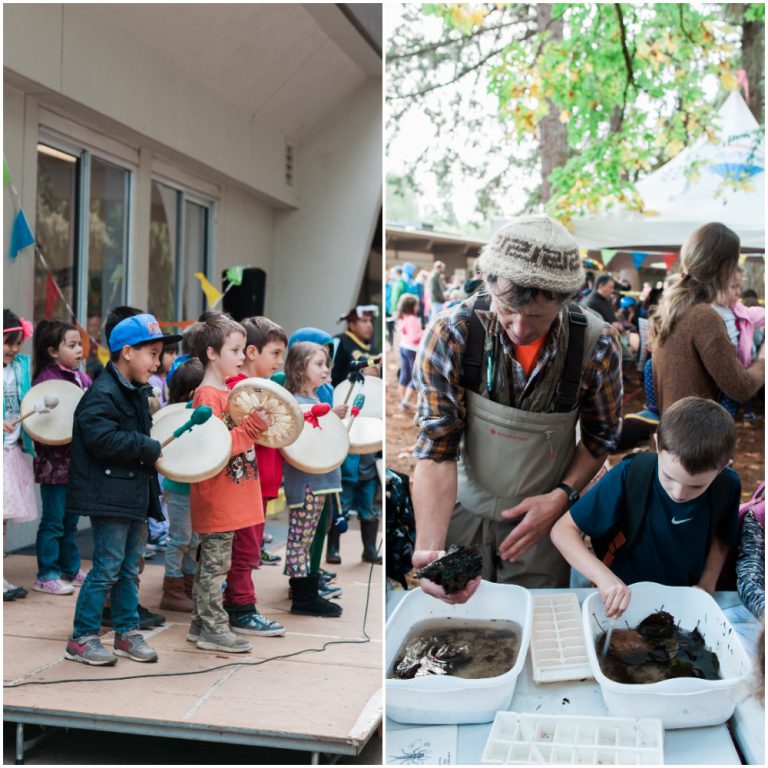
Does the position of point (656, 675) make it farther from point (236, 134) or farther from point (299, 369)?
point (236, 134)

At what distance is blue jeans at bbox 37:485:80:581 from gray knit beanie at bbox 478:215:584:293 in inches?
90.8

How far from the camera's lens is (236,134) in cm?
561

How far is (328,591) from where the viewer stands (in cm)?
333

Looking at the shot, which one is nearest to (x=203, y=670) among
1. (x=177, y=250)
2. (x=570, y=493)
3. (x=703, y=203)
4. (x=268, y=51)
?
(x=570, y=493)

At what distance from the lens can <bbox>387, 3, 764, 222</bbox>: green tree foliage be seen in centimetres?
469

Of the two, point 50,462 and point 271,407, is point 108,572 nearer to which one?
point 271,407

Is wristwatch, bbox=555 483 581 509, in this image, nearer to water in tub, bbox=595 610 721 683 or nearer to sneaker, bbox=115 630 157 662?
water in tub, bbox=595 610 721 683

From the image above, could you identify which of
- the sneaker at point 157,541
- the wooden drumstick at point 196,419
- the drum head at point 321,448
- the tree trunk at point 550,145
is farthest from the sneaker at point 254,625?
the tree trunk at point 550,145

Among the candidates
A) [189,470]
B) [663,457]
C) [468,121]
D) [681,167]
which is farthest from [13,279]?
[681,167]

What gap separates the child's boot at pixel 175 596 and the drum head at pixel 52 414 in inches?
24.0

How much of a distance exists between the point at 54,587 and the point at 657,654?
2.44 meters

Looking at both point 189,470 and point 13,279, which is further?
point 13,279

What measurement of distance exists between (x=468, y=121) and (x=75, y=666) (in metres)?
5.56

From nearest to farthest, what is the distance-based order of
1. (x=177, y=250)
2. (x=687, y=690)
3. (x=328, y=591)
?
(x=687, y=690) → (x=328, y=591) → (x=177, y=250)
